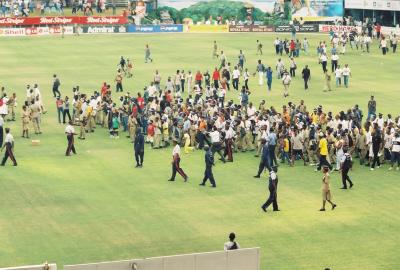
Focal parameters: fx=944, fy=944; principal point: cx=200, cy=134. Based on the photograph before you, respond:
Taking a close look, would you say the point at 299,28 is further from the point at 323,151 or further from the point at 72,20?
the point at 323,151

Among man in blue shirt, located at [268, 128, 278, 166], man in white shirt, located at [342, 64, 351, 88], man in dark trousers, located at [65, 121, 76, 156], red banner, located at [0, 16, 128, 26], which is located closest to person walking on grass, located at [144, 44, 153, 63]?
man in white shirt, located at [342, 64, 351, 88]

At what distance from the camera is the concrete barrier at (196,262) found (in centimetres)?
2070

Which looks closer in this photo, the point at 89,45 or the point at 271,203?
Result: the point at 271,203

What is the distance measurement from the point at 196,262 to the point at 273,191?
8.63 m

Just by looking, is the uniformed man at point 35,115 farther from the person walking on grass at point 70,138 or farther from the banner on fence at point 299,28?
the banner on fence at point 299,28

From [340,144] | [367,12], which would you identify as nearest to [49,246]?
[340,144]

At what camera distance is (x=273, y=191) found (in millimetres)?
29500

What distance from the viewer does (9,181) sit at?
34250 mm

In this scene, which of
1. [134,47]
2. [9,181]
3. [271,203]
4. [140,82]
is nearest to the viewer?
[271,203]

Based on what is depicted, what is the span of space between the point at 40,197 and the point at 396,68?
39.5 metres

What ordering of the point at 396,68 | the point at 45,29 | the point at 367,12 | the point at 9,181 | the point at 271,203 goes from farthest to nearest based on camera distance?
the point at 367,12 < the point at 45,29 < the point at 396,68 < the point at 9,181 < the point at 271,203

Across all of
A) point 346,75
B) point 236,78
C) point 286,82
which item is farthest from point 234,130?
point 346,75

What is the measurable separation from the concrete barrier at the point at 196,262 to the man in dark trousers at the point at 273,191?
7.56 metres

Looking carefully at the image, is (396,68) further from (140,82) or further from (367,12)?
(367,12)
